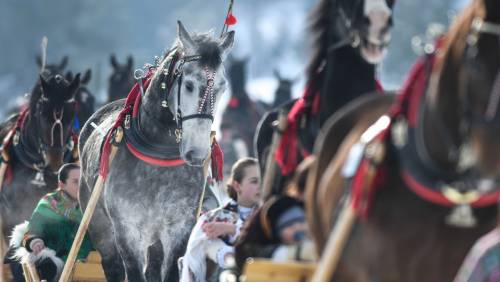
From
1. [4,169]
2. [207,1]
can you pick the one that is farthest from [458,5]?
[4,169]

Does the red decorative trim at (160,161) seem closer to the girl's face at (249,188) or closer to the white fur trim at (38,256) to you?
the girl's face at (249,188)

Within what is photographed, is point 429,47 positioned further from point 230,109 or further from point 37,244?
point 230,109

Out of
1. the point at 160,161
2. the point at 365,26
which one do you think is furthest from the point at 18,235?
the point at 365,26

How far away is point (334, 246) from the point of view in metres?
6.04

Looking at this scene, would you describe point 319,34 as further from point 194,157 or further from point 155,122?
point 155,122

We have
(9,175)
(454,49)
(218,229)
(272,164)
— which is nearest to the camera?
(454,49)

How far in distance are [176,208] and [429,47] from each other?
405 cm

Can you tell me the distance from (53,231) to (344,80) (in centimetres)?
407

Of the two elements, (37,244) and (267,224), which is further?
(37,244)

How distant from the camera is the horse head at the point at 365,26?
23.2ft

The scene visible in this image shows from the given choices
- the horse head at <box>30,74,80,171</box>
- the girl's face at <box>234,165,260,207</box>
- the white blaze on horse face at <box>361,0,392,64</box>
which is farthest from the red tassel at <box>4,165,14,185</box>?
the white blaze on horse face at <box>361,0,392,64</box>

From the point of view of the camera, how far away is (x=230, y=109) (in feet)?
86.6

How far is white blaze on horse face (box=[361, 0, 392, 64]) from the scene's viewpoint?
705 cm

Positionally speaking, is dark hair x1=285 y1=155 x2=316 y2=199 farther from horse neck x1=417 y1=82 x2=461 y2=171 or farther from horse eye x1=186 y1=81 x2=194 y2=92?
horse eye x1=186 y1=81 x2=194 y2=92
